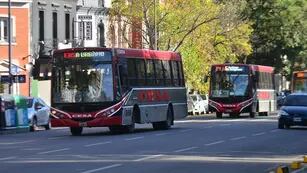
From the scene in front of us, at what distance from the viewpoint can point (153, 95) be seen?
3356cm

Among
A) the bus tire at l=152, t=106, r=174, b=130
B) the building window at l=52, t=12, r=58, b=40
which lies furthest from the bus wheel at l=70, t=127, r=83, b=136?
the building window at l=52, t=12, r=58, b=40

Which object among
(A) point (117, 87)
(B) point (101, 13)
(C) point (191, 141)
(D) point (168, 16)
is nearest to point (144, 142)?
(C) point (191, 141)

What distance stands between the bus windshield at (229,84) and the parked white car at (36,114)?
46.8 feet

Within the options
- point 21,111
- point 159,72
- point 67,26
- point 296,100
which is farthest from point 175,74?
point 67,26

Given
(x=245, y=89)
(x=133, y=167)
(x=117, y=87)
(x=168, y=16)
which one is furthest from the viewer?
(x=168, y=16)

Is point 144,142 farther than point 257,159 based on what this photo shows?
Yes

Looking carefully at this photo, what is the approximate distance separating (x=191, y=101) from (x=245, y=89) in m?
11.8

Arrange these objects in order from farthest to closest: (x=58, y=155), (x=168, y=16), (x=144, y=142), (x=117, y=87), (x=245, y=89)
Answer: (x=168, y=16)
(x=245, y=89)
(x=117, y=87)
(x=144, y=142)
(x=58, y=155)

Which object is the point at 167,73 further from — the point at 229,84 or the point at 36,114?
the point at 229,84

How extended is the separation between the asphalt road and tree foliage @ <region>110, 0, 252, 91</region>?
3159 centimetres

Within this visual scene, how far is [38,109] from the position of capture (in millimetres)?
40062

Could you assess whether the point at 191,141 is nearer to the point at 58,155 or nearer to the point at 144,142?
the point at 144,142

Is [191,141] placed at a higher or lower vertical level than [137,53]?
lower

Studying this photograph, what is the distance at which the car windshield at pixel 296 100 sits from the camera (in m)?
36.4
